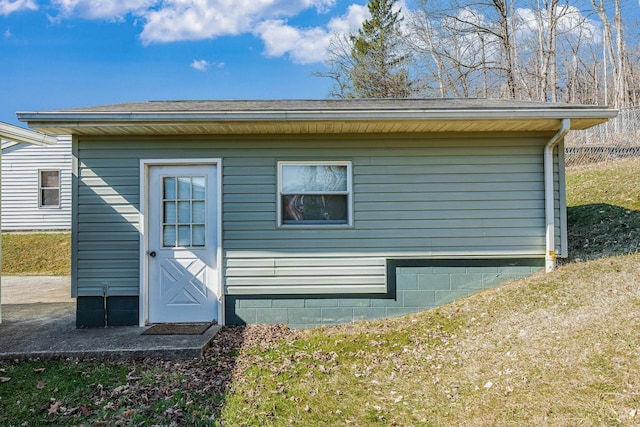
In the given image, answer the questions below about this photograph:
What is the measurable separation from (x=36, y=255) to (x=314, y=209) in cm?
1052

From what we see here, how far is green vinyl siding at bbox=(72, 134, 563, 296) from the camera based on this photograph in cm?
489

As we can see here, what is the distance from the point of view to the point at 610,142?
37.4 ft

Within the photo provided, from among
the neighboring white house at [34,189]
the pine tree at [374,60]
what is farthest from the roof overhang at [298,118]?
the pine tree at [374,60]

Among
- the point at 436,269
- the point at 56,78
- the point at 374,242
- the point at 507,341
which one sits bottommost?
the point at 507,341

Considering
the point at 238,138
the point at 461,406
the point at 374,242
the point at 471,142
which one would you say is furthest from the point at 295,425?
the point at 471,142

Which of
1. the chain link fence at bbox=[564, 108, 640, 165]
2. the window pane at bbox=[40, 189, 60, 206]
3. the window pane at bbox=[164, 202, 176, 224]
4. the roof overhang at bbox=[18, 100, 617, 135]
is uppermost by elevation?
the chain link fence at bbox=[564, 108, 640, 165]

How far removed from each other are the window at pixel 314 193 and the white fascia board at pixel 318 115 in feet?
2.49

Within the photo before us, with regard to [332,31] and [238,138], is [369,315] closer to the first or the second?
[238,138]

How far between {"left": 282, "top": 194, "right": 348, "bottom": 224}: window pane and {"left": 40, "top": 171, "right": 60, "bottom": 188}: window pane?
12053 millimetres

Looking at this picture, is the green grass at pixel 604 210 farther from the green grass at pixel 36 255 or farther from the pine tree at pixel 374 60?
the green grass at pixel 36 255

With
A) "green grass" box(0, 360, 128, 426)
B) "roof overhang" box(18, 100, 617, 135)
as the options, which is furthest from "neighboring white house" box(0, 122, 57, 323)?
"green grass" box(0, 360, 128, 426)

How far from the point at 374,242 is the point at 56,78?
14143 mm

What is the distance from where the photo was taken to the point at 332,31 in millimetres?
18641

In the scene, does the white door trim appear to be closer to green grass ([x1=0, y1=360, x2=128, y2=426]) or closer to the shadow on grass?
green grass ([x1=0, y1=360, x2=128, y2=426])
